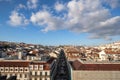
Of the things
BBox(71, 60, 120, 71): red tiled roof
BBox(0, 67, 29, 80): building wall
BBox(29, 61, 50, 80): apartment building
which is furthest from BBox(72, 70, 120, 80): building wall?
BBox(0, 67, 29, 80): building wall

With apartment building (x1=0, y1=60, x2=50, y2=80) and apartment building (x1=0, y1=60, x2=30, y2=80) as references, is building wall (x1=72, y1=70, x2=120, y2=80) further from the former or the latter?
apartment building (x1=0, y1=60, x2=30, y2=80)

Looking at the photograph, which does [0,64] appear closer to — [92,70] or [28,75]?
[28,75]

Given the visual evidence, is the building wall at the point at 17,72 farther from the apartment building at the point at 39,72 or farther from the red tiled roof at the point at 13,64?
the apartment building at the point at 39,72

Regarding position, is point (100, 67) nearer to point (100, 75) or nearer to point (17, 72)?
point (100, 75)

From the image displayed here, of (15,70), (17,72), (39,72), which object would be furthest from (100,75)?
(15,70)

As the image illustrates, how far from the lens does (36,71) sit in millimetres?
75500

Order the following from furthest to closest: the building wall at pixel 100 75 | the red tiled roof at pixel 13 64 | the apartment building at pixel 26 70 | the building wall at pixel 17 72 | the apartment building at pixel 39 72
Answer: the red tiled roof at pixel 13 64
the building wall at pixel 17 72
the apartment building at pixel 26 70
the apartment building at pixel 39 72
the building wall at pixel 100 75

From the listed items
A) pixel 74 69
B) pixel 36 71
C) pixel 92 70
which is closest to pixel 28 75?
pixel 36 71

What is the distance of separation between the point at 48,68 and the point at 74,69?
30.5 feet

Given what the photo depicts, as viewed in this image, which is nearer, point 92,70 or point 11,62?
point 92,70

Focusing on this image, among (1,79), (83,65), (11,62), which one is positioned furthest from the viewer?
(11,62)

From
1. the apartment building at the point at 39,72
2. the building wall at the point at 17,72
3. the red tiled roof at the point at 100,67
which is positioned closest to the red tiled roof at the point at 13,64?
the building wall at the point at 17,72

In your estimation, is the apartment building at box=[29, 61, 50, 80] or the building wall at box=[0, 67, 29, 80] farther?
the building wall at box=[0, 67, 29, 80]

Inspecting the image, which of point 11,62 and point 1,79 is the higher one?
point 11,62
